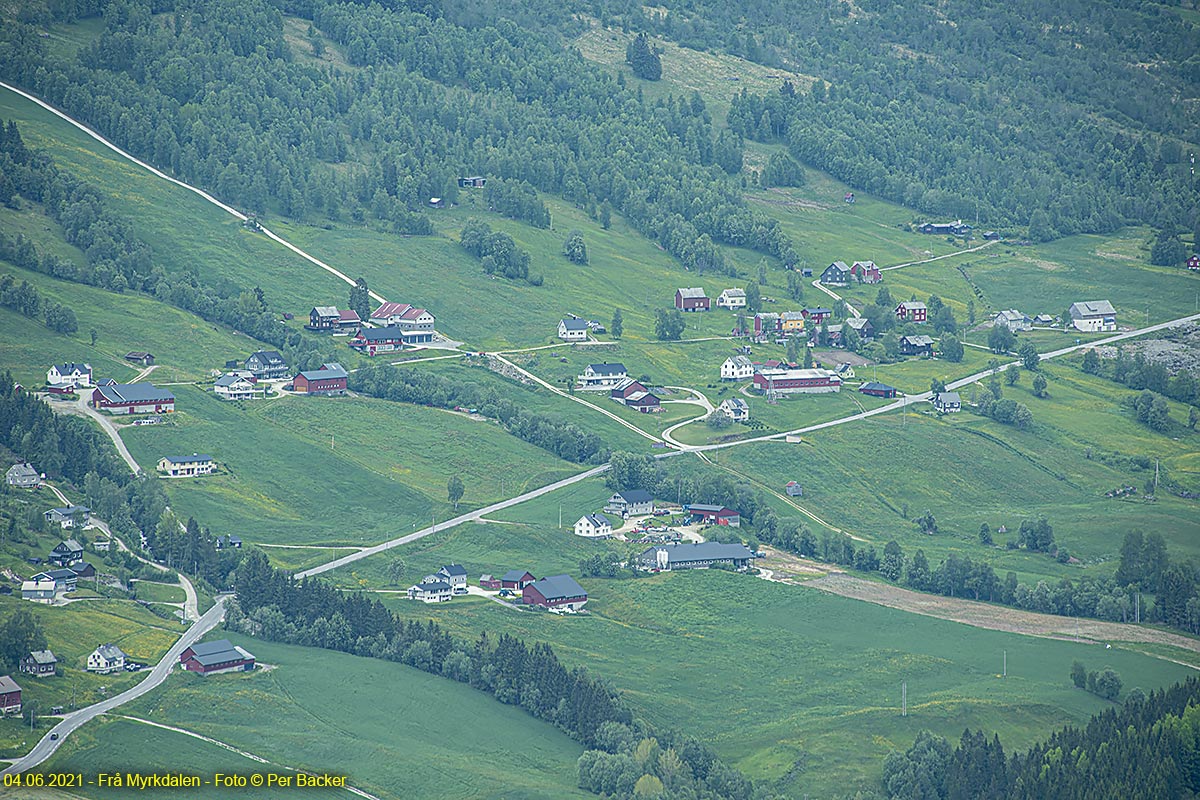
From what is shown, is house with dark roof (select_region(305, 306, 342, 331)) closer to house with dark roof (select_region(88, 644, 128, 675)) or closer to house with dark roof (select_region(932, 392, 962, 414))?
house with dark roof (select_region(932, 392, 962, 414))

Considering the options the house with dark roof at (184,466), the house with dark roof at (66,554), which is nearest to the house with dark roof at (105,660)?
the house with dark roof at (66,554)

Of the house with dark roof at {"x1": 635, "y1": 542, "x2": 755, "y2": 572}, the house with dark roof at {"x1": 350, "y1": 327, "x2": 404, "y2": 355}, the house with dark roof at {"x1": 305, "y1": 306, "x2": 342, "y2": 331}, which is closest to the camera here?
the house with dark roof at {"x1": 635, "y1": 542, "x2": 755, "y2": 572}

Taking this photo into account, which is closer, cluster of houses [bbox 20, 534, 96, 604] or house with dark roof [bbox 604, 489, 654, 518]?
cluster of houses [bbox 20, 534, 96, 604]

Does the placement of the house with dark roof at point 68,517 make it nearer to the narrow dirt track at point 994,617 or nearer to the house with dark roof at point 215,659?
the house with dark roof at point 215,659

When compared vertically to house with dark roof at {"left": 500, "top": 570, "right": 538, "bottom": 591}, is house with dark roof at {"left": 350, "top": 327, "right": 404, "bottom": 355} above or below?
above

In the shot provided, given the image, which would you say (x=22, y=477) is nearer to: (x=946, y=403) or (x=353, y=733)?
(x=353, y=733)

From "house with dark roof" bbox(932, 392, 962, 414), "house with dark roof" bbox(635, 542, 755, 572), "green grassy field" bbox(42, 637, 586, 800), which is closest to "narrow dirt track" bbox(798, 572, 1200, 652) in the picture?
"house with dark roof" bbox(635, 542, 755, 572)

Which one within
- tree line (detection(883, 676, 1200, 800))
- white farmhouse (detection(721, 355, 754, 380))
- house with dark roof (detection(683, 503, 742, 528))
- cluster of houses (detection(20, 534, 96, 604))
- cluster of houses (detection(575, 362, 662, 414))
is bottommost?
cluster of houses (detection(20, 534, 96, 604))

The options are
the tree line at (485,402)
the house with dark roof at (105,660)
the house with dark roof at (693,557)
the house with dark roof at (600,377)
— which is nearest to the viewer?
the house with dark roof at (105,660)

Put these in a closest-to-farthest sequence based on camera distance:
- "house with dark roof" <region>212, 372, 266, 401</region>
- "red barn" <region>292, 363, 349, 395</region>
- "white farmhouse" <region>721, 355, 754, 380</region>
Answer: "house with dark roof" <region>212, 372, 266, 401</region>, "red barn" <region>292, 363, 349, 395</region>, "white farmhouse" <region>721, 355, 754, 380</region>
